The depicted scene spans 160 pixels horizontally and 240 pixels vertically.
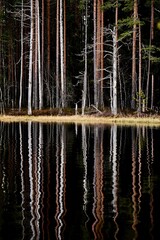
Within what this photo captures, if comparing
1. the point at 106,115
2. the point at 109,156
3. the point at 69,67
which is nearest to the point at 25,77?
the point at 69,67

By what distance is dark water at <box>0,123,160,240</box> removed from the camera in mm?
7203

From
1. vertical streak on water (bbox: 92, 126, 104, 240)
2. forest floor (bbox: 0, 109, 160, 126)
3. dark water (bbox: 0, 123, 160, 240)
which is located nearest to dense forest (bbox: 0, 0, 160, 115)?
forest floor (bbox: 0, 109, 160, 126)

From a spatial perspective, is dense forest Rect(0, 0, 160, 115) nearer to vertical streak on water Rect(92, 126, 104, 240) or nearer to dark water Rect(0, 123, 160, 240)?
dark water Rect(0, 123, 160, 240)

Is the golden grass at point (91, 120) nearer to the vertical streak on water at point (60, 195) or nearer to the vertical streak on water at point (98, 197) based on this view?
the vertical streak on water at point (98, 197)

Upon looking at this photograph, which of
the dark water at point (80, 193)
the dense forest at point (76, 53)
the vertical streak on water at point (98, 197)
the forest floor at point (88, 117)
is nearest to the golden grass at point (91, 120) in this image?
the forest floor at point (88, 117)

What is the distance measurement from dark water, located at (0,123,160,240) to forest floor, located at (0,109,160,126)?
51.3 feet

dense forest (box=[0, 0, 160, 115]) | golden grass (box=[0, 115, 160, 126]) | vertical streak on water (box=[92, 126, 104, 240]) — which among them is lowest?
vertical streak on water (box=[92, 126, 104, 240])

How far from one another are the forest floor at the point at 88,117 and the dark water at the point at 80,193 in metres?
15.6

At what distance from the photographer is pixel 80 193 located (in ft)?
31.8

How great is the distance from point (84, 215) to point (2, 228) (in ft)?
4.77

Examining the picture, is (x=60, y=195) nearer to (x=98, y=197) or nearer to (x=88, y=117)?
(x=98, y=197)

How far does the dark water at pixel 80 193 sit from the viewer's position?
720 centimetres

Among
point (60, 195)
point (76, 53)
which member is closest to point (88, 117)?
point (76, 53)

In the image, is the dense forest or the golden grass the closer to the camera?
the golden grass
